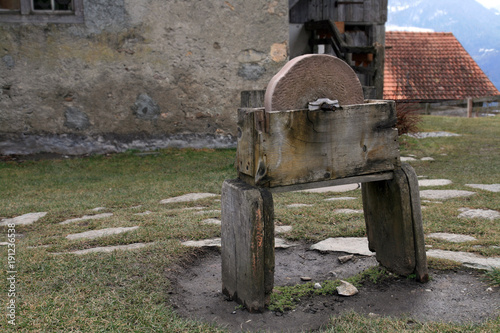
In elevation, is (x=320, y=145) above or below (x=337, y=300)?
above

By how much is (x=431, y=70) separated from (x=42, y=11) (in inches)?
612

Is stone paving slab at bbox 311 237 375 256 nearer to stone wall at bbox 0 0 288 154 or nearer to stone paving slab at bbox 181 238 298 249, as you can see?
stone paving slab at bbox 181 238 298 249

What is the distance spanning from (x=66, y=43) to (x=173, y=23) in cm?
169

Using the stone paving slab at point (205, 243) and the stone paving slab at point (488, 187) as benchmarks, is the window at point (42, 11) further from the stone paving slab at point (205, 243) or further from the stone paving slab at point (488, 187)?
the stone paving slab at point (488, 187)

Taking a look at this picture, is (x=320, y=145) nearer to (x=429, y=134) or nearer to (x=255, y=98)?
(x=255, y=98)

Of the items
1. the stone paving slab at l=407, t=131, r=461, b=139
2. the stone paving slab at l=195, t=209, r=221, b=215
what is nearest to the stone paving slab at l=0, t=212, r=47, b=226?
the stone paving slab at l=195, t=209, r=221, b=215

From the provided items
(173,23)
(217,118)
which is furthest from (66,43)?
(217,118)

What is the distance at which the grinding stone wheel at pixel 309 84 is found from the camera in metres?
2.68

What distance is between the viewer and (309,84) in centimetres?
276

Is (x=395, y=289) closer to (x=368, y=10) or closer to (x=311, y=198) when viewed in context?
(x=311, y=198)

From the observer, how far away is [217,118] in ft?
28.1

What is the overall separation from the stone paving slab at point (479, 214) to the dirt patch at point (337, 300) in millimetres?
1218

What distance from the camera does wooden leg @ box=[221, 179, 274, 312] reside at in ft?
8.61

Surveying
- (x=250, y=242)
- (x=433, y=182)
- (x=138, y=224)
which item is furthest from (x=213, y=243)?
(x=433, y=182)
